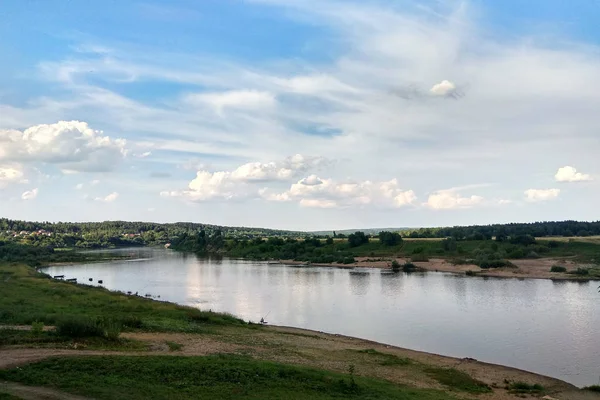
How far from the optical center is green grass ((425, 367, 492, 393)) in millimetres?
19891

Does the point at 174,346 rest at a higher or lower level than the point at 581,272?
higher

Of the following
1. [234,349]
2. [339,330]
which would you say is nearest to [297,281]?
[339,330]

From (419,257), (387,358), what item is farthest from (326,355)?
(419,257)

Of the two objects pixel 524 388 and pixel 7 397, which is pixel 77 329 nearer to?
pixel 7 397

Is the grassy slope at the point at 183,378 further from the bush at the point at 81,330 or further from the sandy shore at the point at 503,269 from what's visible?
the sandy shore at the point at 503,269

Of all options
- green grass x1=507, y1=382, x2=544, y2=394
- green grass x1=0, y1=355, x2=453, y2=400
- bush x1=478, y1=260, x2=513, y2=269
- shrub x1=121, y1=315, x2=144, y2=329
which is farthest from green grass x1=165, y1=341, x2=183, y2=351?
bush x1=478, y1=260, x2=513, y2=269

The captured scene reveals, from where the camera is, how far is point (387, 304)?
47.9 m

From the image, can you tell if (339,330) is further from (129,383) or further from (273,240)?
(273,240)

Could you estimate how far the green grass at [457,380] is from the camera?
19.9 metres

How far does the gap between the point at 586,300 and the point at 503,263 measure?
1494 inches

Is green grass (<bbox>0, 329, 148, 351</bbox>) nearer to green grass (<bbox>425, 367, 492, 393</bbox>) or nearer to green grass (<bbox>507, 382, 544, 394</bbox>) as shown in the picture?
green grass (<bbox>425, 367, 492, 393</bbox>)

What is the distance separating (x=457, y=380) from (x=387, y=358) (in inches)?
155

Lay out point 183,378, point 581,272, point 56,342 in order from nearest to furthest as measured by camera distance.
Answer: point 183,378, point 56,342, point 581,272

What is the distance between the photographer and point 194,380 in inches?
583
